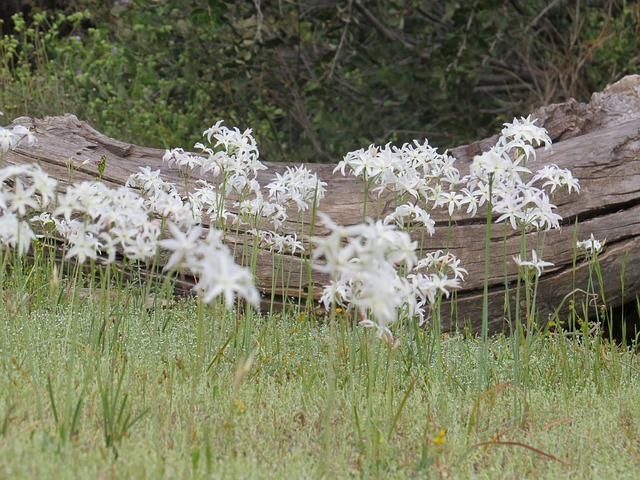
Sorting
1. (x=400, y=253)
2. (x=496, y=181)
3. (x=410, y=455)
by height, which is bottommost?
(x=410, y=455)

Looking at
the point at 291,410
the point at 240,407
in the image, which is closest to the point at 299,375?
the point at 291,410

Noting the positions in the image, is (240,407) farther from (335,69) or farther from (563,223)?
(335,69)

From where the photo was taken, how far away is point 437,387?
3.64 meters

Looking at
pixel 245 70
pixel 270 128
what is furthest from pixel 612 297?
pixel 270 128

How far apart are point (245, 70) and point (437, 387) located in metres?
5.20

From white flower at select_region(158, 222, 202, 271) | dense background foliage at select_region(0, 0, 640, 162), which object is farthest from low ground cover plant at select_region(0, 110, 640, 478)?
dense background foliage at select_region(0, 0, 640, 162)

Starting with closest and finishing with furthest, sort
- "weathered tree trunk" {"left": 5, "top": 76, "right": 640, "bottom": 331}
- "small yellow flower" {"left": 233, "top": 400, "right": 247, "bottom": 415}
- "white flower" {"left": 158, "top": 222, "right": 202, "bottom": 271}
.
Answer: "white flower" {"left": 158, "top": 222, "right": 202, "bottom": 271}, "small yellow flower" {"left": 233, "top": 400, "right": 247, "bottom": 415}, "weathered tree trunk" {"left": 5, "top": 76, "right": 640, "bottom": 331}

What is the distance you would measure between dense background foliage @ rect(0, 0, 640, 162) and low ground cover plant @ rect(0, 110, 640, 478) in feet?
13.8

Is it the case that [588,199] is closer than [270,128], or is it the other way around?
[588,199]

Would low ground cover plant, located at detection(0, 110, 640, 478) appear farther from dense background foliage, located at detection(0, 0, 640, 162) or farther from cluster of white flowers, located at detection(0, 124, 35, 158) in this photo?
dense background foliage, located at detection(0, 0, 640, 162)

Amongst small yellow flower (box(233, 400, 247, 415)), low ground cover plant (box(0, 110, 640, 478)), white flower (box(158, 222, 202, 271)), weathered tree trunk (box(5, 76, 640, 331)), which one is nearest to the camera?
white flower (box(158, 222, 202, 271))

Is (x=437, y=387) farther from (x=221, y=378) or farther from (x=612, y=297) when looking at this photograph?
(x=612, y=297)

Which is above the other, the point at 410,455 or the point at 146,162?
the point at 146,162

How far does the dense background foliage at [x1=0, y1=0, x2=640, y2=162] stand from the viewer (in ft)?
26.2
